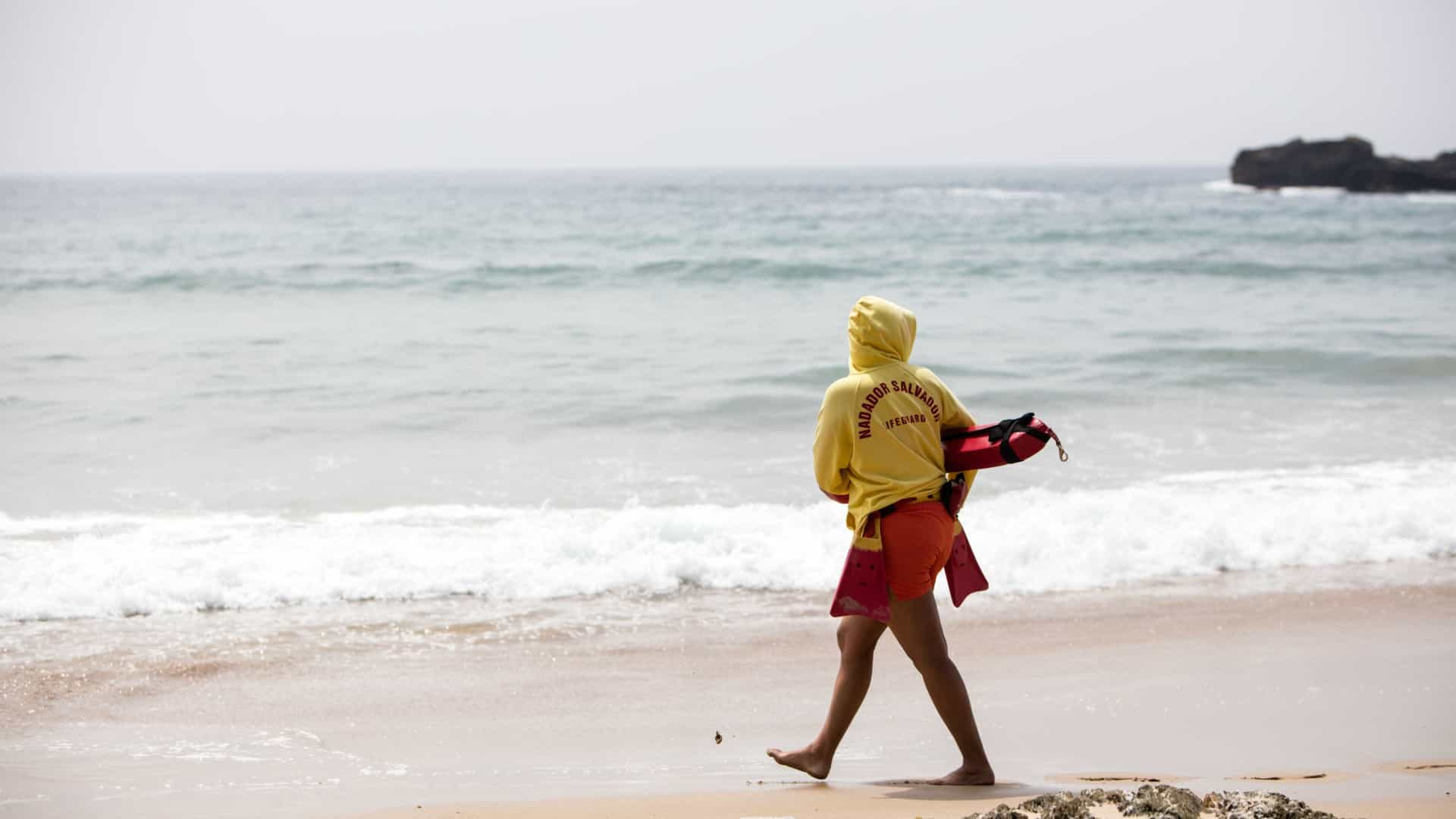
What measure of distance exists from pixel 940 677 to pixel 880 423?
860mm

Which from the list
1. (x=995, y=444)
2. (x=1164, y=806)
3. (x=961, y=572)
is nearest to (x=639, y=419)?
(x=961, y=572)

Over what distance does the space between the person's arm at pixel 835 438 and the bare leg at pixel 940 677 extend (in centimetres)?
46

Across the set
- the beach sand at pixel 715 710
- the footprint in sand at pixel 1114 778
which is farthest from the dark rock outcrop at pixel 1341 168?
the footprint in sand at pixel 1114 778

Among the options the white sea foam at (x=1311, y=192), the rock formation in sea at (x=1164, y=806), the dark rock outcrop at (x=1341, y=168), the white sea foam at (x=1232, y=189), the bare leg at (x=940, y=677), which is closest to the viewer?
the rock formation in sea at (x=1164, y=806)

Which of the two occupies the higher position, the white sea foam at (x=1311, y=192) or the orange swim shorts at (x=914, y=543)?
the white sea foam at (x=1311, y=192)

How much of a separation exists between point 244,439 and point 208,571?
433cm

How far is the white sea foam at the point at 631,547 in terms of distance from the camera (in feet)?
21.5

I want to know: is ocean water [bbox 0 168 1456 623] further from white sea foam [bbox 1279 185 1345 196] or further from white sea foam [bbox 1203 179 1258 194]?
white sea foam [bbox 1203 179 1258 194]

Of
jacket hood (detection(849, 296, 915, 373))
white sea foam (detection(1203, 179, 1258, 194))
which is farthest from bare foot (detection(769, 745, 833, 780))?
white sea foam (detection(1203, 179, 1258, 194))

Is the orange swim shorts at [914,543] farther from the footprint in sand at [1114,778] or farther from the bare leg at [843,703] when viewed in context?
the footprint in sand at [1114,778]

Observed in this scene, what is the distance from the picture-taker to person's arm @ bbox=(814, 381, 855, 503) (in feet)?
11.8

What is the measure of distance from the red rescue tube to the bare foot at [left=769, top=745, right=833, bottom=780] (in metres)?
1.06

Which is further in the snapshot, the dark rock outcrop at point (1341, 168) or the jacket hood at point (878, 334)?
the dark rock outcrop at point (1341, 168)

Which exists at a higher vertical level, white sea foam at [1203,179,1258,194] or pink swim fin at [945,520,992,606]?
white sea foam at [1203,179,1258,194]
